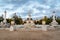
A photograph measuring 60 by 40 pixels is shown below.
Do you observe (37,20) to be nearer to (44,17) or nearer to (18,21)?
(44,17)

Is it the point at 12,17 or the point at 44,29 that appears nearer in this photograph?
the point at 44,29

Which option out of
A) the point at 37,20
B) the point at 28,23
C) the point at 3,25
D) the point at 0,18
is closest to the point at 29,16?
the point at 28,23

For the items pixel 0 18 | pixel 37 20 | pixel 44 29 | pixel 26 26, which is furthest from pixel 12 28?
pixel 0 18

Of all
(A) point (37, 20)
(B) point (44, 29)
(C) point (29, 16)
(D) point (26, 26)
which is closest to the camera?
(B) point (44, 29)

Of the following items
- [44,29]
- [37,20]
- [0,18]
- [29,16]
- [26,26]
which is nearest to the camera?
[44,29]

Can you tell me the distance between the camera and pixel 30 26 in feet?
95.6

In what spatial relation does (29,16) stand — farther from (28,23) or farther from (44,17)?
(44,17)

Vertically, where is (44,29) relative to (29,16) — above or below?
below

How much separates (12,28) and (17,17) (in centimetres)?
3229

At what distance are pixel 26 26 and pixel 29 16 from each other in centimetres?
391

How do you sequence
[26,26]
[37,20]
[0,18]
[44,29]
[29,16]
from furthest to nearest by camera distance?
[0,18]
[37,20]
[29,16]
[26,26]
[44,29]

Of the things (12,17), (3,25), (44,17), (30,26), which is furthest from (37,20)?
(30,26)

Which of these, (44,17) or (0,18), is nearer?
(44,17)

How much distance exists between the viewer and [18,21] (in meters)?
56.2
